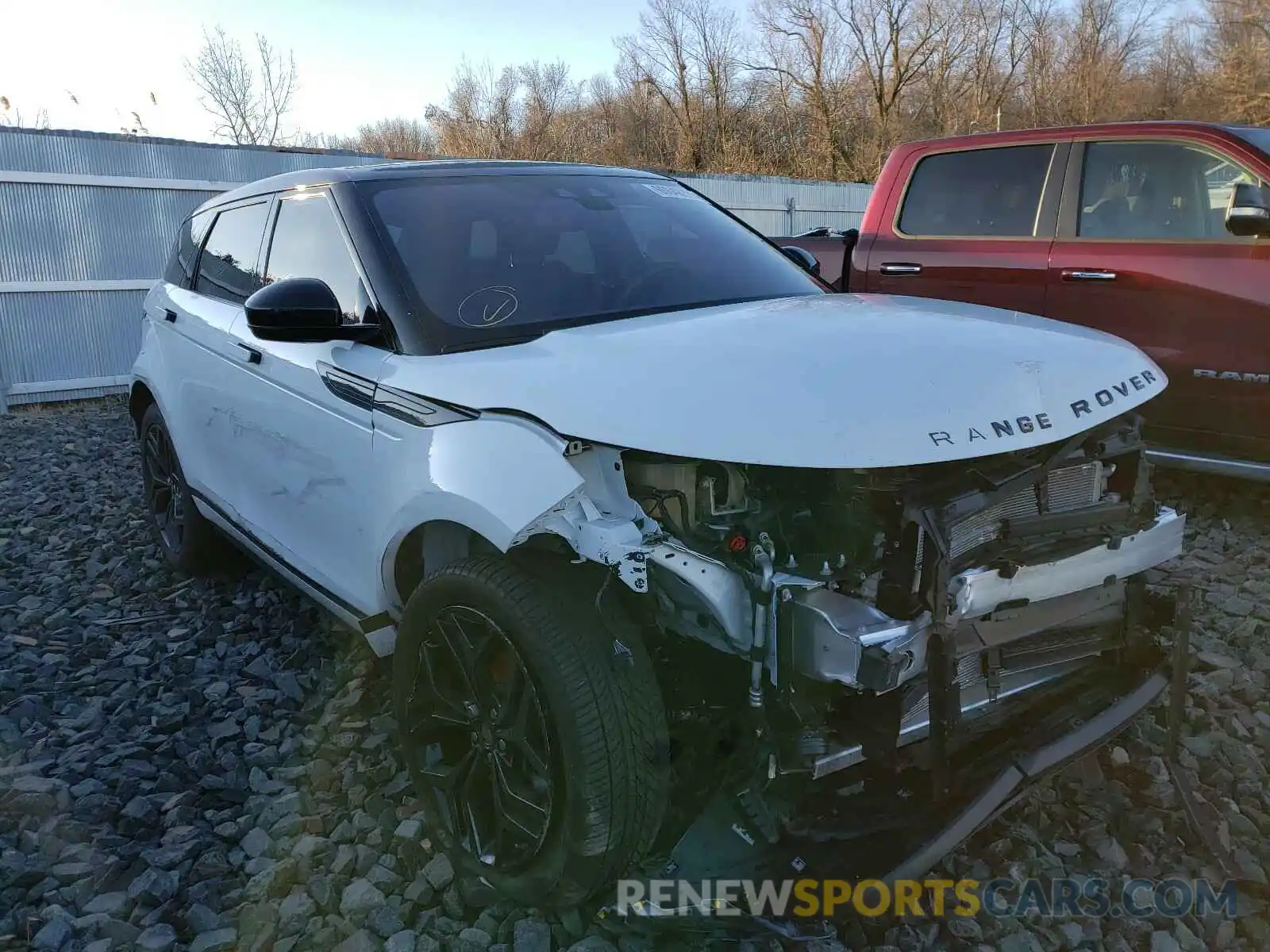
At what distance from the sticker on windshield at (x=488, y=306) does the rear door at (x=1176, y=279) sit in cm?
365

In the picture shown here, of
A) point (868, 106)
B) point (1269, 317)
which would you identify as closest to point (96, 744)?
point (1269, 317)

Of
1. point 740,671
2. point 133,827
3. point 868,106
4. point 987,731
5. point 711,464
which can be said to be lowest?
point 133,827

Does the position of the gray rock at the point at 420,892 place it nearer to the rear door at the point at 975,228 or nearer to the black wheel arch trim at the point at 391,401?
the black wheel arch trim at the point at 391,401

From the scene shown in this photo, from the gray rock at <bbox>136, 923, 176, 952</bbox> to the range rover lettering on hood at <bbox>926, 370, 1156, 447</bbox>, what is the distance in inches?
83.4

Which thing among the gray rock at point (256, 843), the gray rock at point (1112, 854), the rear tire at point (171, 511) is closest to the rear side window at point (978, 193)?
the gray rock at point (1112, 854)

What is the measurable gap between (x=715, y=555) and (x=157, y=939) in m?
1.63

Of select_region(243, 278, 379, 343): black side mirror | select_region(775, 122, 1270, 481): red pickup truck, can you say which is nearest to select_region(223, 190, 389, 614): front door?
select_region(243, 278, 379, 343): black side mirror

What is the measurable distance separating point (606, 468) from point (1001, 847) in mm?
1474

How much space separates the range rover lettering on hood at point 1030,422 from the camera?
2.01 m

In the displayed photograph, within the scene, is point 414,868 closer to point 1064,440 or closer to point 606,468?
point 606,468

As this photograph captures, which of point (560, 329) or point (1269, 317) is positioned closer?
point (560, 329)

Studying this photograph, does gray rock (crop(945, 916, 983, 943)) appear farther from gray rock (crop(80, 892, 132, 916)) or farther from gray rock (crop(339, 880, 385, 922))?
gray rock (crop(80, 892, 132, 916))

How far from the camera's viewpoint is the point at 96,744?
3186mm

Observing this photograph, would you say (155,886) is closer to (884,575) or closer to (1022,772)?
(884,575)
